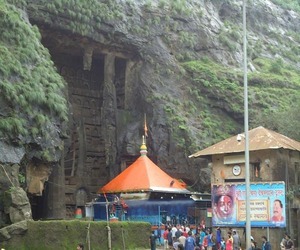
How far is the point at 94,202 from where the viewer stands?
39594 mm

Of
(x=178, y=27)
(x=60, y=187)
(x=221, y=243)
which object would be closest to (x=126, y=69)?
(x=178, y=27)

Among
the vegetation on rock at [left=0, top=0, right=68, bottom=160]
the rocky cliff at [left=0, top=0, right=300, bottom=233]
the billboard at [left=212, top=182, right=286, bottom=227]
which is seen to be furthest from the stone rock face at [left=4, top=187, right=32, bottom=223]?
the billboard at [left=212, top=182, right=286, bottom=227]

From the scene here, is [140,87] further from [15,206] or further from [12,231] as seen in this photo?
[12,231]

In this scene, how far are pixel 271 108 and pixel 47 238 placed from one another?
25536 mm

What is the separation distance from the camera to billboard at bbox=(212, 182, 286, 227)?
31.5 m

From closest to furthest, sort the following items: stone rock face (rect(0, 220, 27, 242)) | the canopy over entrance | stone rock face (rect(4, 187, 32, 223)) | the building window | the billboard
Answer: stone rock face (rect(0, 220, 27, 242))
stone rock face (rect(4, 187, 32, 223))
the billboard
the building window
the canopy over entrance

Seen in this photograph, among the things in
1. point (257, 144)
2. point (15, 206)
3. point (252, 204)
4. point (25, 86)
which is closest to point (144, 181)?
point (257, 144)

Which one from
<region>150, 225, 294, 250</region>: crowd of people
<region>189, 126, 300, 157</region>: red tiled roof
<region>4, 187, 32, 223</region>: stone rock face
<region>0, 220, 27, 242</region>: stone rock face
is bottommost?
<region>150, 225, 294, 250</region>: crowd of people

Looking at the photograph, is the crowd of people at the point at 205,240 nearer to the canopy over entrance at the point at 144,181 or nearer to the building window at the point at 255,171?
the building window at the point at 255,171

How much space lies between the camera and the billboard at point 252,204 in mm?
31453

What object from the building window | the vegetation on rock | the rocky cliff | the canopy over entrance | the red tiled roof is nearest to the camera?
the vegetation on rock

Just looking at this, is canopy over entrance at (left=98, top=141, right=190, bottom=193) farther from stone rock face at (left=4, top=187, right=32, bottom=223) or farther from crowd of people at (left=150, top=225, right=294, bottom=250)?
stone rock face at (left=4, top=187, right=32, bottom=223)

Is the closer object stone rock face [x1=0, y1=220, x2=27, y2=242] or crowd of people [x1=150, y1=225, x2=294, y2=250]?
stone rock face [x1=0, y1=220, x2=27, y2=242]

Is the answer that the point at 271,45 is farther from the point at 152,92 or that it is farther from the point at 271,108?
the point at 152,92
